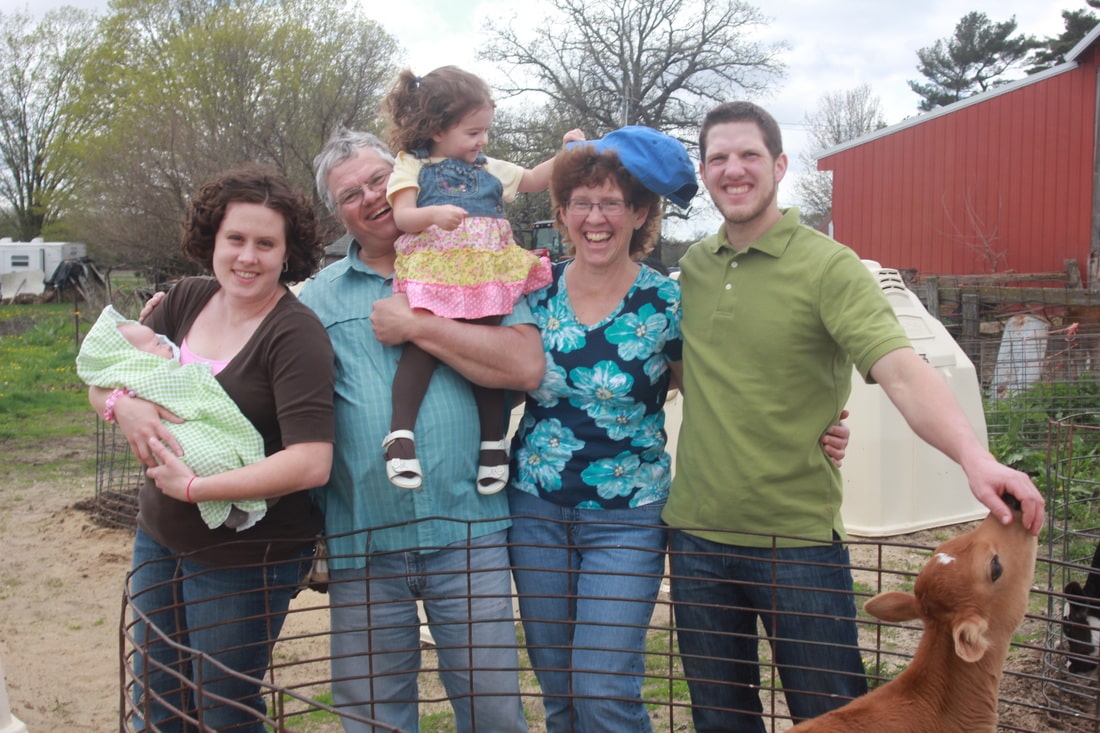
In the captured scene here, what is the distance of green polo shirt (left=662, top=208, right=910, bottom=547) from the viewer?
238 cm

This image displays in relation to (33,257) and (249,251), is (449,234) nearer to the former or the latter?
(249,251)

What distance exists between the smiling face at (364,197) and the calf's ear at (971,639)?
5.93 feet

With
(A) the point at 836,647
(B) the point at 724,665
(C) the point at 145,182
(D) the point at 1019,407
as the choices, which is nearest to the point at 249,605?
(B) the point at 724,665

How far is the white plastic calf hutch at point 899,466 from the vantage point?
6.08 meters

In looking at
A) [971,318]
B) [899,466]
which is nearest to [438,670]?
[899,466]

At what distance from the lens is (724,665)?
8.46ft

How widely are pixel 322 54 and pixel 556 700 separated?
76.7 ft

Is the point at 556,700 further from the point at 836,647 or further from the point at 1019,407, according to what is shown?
the point at 1019,407

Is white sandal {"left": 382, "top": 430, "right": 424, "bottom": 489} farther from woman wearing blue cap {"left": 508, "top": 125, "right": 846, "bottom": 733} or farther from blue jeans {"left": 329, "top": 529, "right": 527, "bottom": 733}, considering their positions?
woman wearing blue cap {"left": 508, "top": 125, "right": 846, "bottom": 733}

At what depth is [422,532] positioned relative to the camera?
99.7 inches

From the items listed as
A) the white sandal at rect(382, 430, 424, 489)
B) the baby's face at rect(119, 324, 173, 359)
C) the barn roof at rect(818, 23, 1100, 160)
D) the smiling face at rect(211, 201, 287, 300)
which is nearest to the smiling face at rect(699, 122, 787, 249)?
the white sandal at rect(382, 430, 424, 489)

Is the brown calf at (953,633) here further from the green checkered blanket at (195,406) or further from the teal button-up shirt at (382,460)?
the green checkered blanket at (195,406)

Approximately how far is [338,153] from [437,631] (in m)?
1.36

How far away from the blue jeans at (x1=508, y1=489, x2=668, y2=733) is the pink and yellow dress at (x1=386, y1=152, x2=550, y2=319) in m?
0.56
